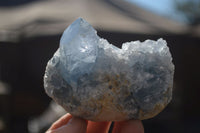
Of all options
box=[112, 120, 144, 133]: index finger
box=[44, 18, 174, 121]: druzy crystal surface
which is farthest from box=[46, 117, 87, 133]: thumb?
box=[112, 120, 144, 133]: index finger

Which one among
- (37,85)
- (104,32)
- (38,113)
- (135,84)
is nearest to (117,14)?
(104,32)

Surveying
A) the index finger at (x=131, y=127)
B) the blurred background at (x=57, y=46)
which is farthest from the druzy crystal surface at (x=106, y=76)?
the blurred background at (x=57, y=46)

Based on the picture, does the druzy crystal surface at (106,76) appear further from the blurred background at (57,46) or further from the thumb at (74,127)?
the blurred background at (57,46)

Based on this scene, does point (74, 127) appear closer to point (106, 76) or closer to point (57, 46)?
point (106, 76)

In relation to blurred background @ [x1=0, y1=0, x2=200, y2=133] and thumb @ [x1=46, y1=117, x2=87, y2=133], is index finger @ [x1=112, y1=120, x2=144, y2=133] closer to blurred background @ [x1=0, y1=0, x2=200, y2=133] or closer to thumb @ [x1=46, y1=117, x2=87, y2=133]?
thumb @ [x1=46, y1=117, x2=87, y2=133]

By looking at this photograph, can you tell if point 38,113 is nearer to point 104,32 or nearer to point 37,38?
point 37,38
